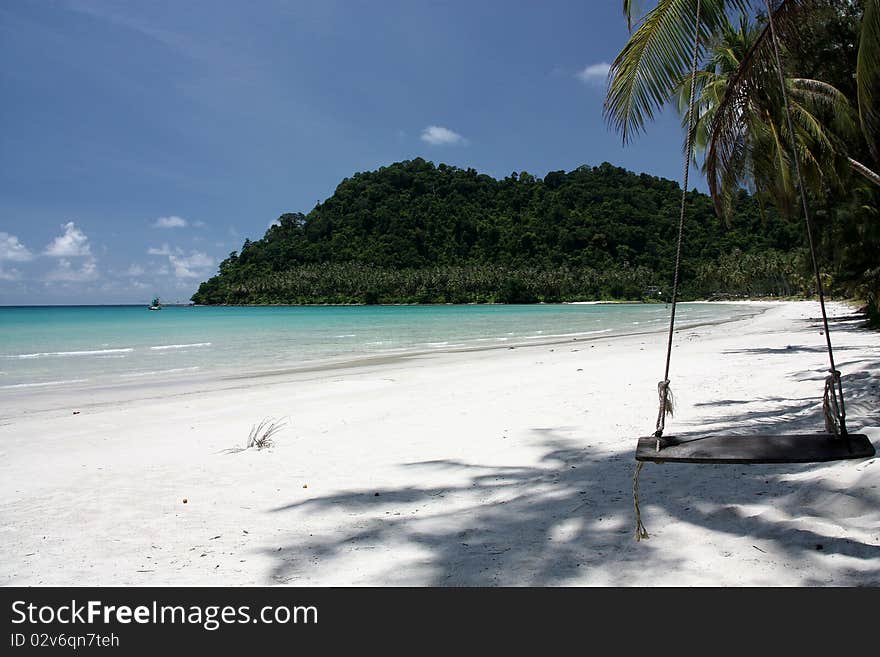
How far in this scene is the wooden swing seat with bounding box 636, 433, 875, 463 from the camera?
8.97ft

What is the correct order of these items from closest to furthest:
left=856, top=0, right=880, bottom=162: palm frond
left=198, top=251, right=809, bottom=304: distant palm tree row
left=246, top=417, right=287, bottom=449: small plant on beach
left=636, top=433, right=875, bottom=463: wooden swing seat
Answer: left=636, top=433, right=875, bottom=463: wooden swing seat, left=856, top=0, right=880, bottom=162: palm frond, left=246, top=417, right=287, bottom=449: small plant on beach, left=198, top=251, right=809, bottom=304: distant palm tree row

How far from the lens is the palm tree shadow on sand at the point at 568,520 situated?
2.79 meters

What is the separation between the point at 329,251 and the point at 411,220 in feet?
57.0

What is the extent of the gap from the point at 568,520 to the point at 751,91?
6.07 m

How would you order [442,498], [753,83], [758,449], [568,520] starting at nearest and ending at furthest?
1. [758,449]
2. [568,520]
3. [442,498]
4. [753,83]

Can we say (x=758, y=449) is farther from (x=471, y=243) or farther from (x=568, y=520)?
(x=471, y=243)

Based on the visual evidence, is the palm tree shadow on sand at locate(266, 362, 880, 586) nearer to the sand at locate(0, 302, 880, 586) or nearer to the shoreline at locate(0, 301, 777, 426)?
the sand at locate(0, 302, 880, 586)

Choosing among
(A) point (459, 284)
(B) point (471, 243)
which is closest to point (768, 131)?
(A) point (459, 284)

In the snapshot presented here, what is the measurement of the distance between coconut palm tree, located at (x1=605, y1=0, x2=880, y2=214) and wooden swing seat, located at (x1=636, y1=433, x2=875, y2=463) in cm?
341

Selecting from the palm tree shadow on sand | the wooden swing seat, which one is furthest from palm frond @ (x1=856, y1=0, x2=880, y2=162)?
the wooden swing seat

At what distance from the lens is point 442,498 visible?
4043 millimetres

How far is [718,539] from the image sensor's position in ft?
9.89

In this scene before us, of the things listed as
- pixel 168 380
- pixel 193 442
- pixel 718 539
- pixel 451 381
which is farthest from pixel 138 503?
pixel 168 380
